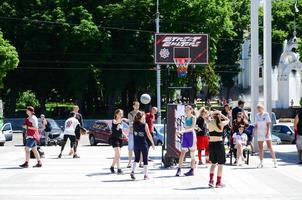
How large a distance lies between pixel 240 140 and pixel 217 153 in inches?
216

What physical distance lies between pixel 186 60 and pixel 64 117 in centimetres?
3561

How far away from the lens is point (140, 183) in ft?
49.5

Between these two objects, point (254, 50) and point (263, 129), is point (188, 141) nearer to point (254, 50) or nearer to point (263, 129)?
point (263, 129)

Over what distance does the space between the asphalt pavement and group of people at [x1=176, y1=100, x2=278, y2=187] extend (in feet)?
1.85

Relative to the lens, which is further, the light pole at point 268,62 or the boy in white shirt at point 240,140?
the light pole at point 268,62

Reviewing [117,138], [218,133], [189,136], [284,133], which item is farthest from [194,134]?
[284,133]

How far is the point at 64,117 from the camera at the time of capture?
A: 64250 mm

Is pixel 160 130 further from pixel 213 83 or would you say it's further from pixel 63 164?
pixel 213 83

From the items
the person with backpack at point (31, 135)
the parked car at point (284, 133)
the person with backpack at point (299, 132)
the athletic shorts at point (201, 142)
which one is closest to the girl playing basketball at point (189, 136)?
the athletic shorts at point (201, 142)

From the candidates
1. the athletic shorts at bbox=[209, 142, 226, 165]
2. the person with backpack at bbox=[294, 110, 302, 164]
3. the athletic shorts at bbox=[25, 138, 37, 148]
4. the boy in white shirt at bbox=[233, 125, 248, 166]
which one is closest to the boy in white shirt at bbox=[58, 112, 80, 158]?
the athletic shorts at bbox=[25, 138, 37, 148]

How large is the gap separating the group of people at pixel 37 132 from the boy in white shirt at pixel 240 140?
18.9ft

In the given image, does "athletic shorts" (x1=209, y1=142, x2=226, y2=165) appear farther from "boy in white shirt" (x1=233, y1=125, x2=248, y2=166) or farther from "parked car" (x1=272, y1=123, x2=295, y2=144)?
"parked car" (x1=272, y1=123, x2=295, y2=144)

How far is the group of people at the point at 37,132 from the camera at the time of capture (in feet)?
62.6

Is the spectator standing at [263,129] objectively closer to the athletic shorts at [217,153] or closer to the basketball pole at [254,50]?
the athletic shorts at [217,153]
